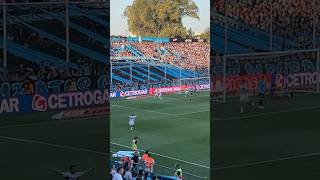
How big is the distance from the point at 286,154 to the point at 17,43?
346cm

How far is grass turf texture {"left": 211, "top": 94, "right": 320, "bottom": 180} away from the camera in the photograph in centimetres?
685

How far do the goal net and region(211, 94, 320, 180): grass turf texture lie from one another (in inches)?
6.0

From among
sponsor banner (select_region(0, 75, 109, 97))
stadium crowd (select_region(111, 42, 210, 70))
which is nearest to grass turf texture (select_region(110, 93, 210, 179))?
stadium crowd (select_region(111, 42, 210, 70))

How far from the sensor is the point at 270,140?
7012mm

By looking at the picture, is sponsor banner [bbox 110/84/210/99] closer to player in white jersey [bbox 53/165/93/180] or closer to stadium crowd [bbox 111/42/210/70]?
stadium crowd [bbox 111/42/210/70]

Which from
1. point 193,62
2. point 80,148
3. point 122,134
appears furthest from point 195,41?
point 80,148

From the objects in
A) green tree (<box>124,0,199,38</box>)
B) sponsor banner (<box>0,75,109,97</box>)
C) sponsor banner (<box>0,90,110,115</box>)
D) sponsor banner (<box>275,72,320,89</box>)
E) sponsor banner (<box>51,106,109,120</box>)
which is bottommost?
sponsor banner (<box>51,106,109,120</box>)

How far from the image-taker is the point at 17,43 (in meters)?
5.27

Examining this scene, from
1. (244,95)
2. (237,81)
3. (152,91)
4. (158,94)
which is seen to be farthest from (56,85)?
(152,91)

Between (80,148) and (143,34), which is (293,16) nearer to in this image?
(80,148)

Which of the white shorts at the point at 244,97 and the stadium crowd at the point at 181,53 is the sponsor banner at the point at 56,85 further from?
the stadium crowd at the point at 181,53

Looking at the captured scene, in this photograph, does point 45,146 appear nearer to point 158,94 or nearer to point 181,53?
point 158,94

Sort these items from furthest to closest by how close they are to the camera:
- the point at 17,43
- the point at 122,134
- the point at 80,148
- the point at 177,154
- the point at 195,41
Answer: the point at 195,41 < the point at 122,134 < the point at 177,154 < the point at 80,148 < the point at 17,43

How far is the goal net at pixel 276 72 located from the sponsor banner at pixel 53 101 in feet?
6.70
